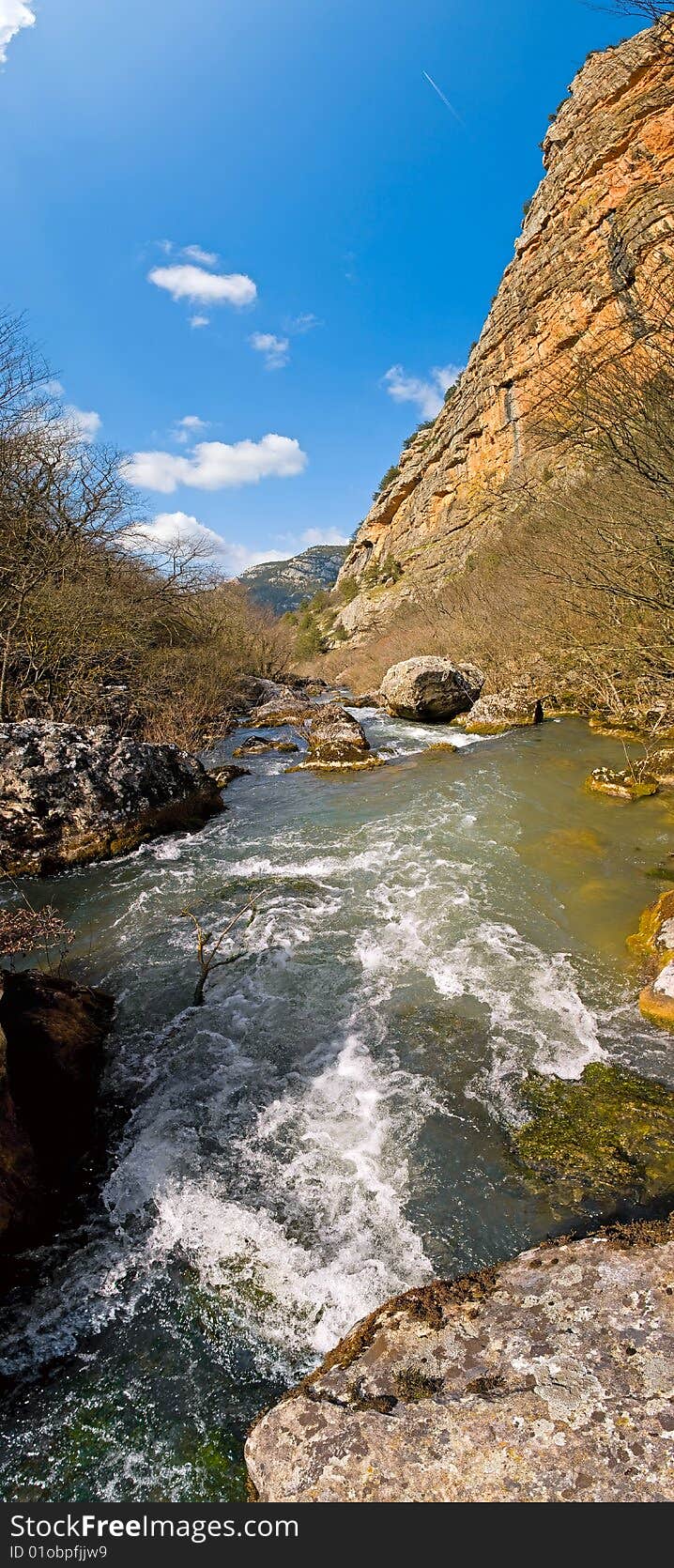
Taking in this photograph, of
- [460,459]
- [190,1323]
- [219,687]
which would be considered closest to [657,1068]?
[190,1323]

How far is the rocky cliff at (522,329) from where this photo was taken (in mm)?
27109

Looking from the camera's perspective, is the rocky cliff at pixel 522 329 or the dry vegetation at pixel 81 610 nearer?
the dry vegetation at pixel 81 610

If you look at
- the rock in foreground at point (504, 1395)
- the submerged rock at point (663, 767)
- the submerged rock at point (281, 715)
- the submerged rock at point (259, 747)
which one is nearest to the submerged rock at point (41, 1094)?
the rock in foreground at point (504, 1395)

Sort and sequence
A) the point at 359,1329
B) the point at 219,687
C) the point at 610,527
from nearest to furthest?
1. the point at 359,1329
2. the point at 610,527
3. the point at 219,687

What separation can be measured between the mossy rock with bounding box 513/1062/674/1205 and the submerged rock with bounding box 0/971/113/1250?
2679 mm

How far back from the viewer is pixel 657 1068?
3.63 meters

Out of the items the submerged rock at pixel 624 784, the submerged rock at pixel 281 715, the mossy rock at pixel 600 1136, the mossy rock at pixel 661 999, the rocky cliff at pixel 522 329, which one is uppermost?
the rocky cliff at pixel 522 329

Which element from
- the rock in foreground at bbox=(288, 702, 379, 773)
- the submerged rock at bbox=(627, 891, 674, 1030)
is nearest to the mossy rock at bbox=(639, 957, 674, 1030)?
the submerged rock at bbox=(627, 891, 674, 1030)

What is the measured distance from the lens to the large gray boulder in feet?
55.1

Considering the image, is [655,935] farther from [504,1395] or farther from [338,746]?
[338,746]

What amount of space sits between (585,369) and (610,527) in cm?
243

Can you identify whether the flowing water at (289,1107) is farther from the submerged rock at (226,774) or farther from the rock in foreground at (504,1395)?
the submerged rock at (226,774)

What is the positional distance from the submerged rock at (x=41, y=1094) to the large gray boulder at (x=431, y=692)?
1407 centimetres

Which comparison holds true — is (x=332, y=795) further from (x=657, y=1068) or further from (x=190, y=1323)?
(x=190, y=1323)
